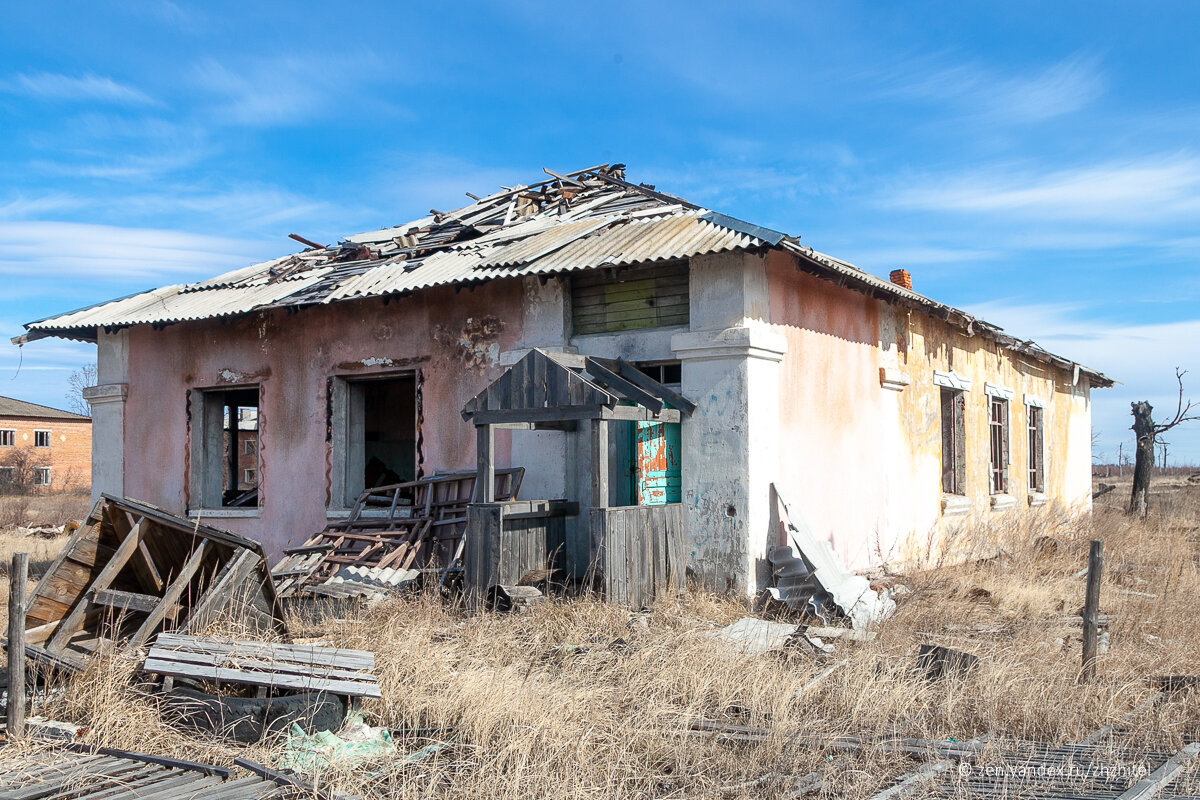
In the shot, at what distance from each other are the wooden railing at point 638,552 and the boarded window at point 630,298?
185 cm

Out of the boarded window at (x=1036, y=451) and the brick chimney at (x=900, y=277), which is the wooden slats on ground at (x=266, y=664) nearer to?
the brick chimney at (x=900, y=277)

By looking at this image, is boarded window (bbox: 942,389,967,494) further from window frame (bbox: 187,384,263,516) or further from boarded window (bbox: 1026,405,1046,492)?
window frame (bbox: 187,384,263,516)

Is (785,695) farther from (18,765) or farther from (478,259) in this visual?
(478,259)

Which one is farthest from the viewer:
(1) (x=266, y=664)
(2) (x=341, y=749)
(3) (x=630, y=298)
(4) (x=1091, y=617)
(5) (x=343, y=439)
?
(5) (x=343, y=439)

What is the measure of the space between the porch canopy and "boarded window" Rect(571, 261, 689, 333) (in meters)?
0.64

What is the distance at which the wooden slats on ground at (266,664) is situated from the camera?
538cm

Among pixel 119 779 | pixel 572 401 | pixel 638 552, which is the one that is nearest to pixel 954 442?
pixel 638 552

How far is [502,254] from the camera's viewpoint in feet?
33.8

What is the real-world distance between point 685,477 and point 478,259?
3338 millimetres

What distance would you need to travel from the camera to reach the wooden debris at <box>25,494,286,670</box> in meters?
6.21

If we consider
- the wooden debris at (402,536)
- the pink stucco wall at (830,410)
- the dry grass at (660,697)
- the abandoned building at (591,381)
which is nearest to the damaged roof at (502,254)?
the abandoned building at (591,381)

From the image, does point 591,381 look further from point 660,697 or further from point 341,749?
point 341,749

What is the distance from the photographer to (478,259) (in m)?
10.4

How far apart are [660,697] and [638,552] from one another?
A: 8.62 feet
